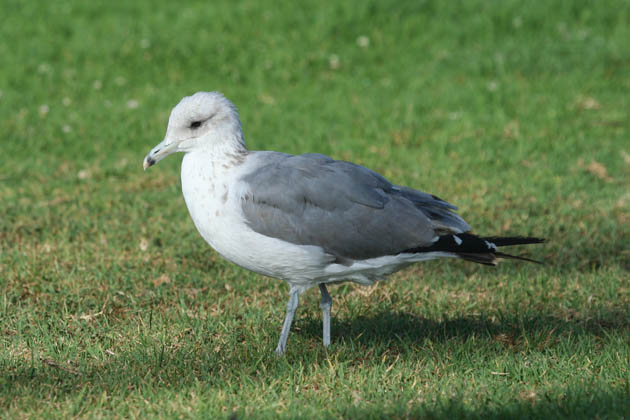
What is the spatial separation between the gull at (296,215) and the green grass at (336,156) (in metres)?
0.50

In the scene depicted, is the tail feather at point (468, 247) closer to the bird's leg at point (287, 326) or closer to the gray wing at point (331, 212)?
the gray wing at point (331, 212)

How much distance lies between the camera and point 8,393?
3.92m

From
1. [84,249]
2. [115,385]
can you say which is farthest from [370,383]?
[84,249]

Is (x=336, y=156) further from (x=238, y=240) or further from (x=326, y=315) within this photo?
(x=238, y=240)

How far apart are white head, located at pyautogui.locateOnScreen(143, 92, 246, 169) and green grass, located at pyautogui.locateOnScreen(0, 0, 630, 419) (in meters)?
1.04

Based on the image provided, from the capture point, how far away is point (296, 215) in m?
4.26

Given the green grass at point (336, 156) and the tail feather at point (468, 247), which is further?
the tail feather at point (468, 247)

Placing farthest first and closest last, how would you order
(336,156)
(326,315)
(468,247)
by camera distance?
(336,156)
(326,315)
(468,247)

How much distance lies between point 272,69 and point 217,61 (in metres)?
0.70

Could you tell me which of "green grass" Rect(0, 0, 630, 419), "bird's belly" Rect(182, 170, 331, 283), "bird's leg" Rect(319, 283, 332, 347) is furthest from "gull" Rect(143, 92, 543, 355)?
"green grass" Rect(0, 0, 630, 419)

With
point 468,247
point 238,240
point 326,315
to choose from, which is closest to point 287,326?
point 326,315

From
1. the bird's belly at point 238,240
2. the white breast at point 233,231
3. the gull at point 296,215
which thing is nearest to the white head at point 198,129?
the gull at point 296,215

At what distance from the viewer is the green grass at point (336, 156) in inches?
160

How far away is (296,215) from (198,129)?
0.70 m
